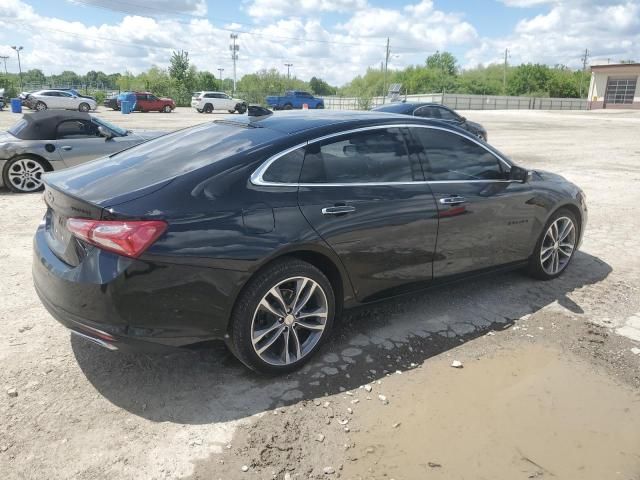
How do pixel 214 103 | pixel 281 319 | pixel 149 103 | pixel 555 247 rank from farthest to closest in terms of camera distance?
1. pixel 214 103
2. pixel 149 103
3. pixel 555 247
4. pixel 281 319

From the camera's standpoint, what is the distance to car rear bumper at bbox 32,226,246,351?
2.78m

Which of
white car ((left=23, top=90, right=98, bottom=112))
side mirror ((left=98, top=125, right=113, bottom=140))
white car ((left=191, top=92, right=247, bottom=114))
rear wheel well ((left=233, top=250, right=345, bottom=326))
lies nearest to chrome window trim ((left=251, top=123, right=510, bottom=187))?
rear wheel well ((left=233, top=250, right=345, bottom=326))

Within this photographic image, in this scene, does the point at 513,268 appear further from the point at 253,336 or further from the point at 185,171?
the point at 185,171

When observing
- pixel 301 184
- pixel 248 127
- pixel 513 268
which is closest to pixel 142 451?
pixel 301 184

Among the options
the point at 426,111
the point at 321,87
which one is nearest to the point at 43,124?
the point at 426,111

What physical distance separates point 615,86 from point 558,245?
6774cm

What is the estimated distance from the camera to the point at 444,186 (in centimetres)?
401

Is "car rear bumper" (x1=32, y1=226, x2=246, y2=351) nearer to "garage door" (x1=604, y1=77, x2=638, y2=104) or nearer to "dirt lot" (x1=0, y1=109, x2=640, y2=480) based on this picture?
"dirt lot" (x1=0, y1=109, x2=640, y2=480)

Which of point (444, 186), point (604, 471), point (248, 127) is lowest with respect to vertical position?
point (604, 471)

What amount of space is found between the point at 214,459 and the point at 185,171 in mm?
1632

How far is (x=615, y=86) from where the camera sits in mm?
61531

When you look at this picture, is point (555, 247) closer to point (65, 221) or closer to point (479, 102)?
point (65, 221)

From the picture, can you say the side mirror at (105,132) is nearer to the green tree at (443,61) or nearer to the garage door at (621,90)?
the garage door at (621,90)

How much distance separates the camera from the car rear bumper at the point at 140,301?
2.78 m
